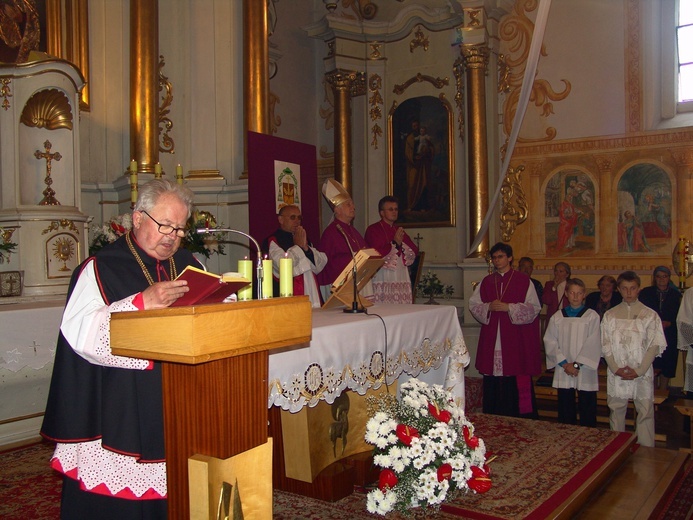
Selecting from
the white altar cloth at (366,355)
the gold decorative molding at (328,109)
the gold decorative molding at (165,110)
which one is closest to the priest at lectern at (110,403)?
the white altar cloth at (366,355)

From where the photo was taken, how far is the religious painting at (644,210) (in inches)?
373

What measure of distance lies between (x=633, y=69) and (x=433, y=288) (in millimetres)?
4167

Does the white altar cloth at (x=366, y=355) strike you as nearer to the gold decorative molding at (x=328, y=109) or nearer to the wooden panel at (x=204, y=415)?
the wooden panel at (x=204, y=415)

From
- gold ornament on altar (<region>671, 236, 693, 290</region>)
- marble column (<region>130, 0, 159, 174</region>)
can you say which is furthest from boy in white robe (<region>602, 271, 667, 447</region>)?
marble column (<region>130, 0, 159, 174</region>)

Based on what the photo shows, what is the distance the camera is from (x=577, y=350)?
5.77 meters

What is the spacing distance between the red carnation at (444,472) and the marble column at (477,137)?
21.4ft

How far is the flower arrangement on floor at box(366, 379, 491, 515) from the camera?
3.53 meters

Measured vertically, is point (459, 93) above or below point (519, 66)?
below

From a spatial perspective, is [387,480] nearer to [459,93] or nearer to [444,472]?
[444,472]

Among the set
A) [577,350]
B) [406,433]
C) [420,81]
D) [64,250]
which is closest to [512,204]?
[420,81]

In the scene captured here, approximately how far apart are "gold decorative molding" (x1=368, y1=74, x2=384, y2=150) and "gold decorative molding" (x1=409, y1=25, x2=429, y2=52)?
714 mm

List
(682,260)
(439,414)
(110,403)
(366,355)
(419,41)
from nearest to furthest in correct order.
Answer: (110,403), (439,414), (366,355), (682,260), (419,41)

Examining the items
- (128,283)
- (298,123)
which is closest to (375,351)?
(128,283)

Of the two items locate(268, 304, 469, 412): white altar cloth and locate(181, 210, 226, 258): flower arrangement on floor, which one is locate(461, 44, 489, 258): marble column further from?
locate(268, 304, 469, 412): white altar cloth
